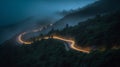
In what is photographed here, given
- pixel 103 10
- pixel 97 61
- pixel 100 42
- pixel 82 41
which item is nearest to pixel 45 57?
pixel 82 41

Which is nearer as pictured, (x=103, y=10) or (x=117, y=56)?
(x=117, y=56)

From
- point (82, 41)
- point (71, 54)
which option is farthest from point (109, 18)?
point (71, 54)

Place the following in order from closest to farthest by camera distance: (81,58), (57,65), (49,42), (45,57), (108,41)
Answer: (81,58)
(57,65)
(108,41)
(45,57)
(49,42)

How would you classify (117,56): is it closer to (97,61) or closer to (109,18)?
(97,61)

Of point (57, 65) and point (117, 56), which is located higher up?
point (117, 56)

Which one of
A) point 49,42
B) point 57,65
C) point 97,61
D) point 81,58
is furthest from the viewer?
point 49,42

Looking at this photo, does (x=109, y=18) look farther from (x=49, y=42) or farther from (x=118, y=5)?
(x=118, y=5)

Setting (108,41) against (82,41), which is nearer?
(108,41)

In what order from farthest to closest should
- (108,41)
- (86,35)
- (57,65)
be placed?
(86,35) → (108,41) → (57,65)

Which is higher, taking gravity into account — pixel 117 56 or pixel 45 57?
pixel 117 56
